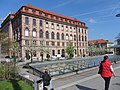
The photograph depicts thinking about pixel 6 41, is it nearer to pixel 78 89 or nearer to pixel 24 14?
pixel 24 14

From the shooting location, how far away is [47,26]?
72188mm

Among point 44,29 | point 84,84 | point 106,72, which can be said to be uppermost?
point 44,29

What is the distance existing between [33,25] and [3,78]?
178 feet

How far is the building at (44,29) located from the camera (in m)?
63.6

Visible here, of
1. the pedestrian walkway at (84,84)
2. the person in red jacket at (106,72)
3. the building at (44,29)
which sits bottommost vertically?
the pedestrian walkway at (84,84)

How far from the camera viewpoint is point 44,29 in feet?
231

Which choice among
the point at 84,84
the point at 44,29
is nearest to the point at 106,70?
the point at 84,84

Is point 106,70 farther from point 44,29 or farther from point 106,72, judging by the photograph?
point 44,29

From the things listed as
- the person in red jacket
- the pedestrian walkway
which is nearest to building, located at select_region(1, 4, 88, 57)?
the pedestrian walkway

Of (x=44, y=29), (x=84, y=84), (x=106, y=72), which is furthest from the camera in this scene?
(x=44, y=29)

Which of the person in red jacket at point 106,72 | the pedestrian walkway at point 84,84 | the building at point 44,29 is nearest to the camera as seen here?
the person in red jacket at point 106,72

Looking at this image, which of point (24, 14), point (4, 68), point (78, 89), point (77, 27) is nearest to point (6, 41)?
point (24, 14)

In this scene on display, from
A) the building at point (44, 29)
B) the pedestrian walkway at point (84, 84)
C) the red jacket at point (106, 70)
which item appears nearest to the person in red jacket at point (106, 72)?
the red jacket at point (106, 70)

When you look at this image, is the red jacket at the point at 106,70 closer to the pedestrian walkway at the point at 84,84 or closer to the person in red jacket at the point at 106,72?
the person in red jacket at the point at 106,72
